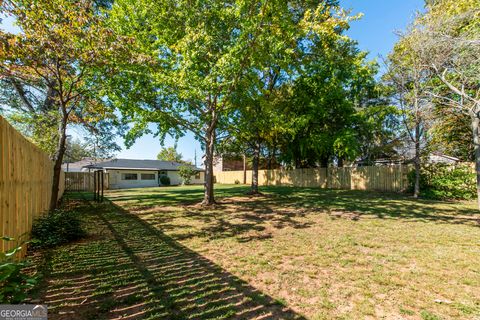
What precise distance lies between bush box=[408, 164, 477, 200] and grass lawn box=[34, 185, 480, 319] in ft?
21.4

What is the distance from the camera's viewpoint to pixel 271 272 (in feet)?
11.7

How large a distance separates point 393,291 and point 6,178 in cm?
514

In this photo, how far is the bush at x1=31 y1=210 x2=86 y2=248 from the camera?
15.2 feet

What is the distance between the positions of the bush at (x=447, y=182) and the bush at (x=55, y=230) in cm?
1522

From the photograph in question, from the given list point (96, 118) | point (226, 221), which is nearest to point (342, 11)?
point (226, 221)

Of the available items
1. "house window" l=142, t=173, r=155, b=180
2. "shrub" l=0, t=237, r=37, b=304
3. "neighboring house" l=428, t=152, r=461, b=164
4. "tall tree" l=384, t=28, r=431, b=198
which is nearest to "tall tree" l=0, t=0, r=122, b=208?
"shrub" l=0, t=237, r=37, b=304

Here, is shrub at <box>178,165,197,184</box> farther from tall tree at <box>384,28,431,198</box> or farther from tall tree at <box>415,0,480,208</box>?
tall tree at <box>415,0,480,208</box>

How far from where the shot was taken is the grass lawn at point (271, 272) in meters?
2.64

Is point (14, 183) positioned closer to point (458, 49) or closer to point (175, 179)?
point (458, 49)

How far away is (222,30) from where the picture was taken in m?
8.95

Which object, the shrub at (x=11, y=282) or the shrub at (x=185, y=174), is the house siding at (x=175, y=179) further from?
the shrub at (x=11, y=282)

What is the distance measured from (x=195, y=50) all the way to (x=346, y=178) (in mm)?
15517

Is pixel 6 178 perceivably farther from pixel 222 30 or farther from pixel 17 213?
pixel 222 30

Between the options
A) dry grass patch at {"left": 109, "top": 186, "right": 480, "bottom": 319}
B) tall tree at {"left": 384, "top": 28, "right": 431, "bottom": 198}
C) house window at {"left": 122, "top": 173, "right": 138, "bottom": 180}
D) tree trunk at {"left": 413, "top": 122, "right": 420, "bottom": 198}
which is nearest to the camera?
dry grass patch at {"left": 109, "top": 186, "right": 480, "bottom": 319}
